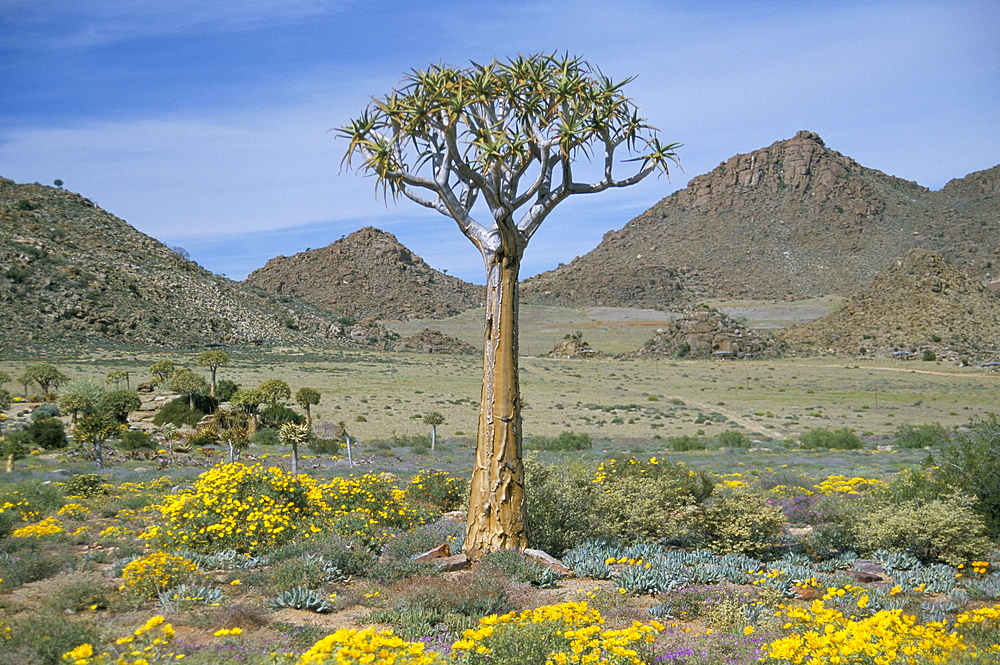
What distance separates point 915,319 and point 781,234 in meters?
57.0

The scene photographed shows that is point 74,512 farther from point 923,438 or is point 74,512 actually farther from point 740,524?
point 923,438

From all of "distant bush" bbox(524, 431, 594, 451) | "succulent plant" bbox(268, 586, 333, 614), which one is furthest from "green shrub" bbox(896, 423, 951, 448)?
"succulent plant" bbox(268, 586, 333, 614)

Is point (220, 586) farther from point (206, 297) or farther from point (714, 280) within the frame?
point (714, 280)

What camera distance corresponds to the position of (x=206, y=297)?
67.8 metres

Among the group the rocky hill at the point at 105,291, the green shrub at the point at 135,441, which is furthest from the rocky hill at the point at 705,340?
the green shrub at the point at 135,441

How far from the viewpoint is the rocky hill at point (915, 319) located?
66.7 m

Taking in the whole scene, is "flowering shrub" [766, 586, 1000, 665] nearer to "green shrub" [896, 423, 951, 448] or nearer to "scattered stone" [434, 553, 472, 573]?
"scattered stone" [434, 553, 472, 573]

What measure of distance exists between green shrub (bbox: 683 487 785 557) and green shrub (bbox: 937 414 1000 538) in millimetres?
2714

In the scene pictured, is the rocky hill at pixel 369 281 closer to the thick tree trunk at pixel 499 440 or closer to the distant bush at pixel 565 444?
the distant bush at pixel 565 444

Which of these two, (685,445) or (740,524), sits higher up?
(740,524)

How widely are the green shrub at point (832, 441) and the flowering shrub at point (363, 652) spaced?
83.4 ft

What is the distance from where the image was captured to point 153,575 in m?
7.34

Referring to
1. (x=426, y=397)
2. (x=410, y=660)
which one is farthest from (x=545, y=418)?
(x=410, y=660)

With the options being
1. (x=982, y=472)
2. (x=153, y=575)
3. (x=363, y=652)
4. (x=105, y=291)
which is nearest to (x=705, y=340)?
(x=105, y=291)
